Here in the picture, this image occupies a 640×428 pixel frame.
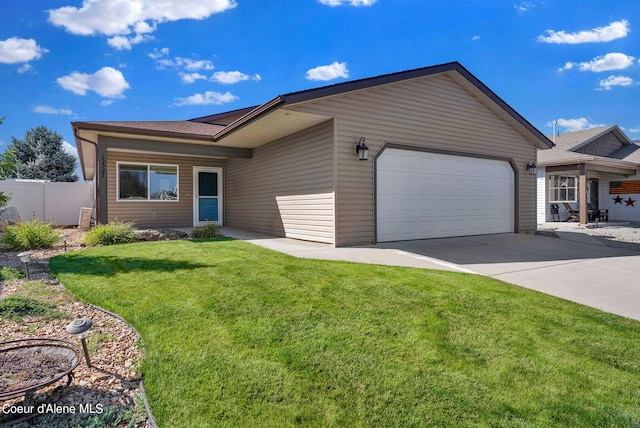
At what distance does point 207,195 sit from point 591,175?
19.2 metres

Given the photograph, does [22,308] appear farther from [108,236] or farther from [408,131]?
[408,131]

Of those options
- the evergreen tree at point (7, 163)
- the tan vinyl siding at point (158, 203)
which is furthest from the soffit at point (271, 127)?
the evergreen tree at point (7, 163)

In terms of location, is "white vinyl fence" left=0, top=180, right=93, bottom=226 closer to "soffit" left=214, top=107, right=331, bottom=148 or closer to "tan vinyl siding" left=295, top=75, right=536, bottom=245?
"soffit" left=214, top=107, right=331, bottom=148

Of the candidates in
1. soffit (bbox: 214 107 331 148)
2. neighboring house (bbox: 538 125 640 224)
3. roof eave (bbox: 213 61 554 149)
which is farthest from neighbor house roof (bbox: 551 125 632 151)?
soffit (bbox: 214 107 331 148)

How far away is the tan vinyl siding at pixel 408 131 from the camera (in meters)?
7.45

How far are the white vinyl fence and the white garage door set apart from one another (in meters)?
13.1

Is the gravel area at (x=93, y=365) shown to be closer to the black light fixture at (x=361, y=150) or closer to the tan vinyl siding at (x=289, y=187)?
the tan vinyl siding at (x=289, y=187)

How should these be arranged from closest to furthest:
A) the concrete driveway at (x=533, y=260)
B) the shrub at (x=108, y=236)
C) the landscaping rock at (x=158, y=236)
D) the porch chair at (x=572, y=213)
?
the concrete driveway at (x=533, y=260), the shrub at (x=108, y=236), the landscaping rock at (x=158, y=236), the porch chair at (x=572, y=213)

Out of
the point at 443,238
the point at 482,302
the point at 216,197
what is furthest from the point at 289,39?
the point at 482,302

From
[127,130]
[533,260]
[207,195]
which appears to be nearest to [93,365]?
[533,260]

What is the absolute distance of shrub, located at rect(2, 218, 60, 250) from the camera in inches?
282

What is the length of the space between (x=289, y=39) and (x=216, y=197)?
6.20 m

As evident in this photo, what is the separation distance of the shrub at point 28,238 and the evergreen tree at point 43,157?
22.7 m

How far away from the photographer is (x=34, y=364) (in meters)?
2.33
